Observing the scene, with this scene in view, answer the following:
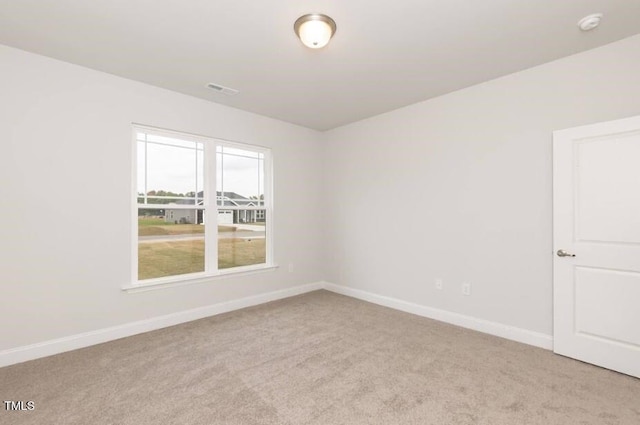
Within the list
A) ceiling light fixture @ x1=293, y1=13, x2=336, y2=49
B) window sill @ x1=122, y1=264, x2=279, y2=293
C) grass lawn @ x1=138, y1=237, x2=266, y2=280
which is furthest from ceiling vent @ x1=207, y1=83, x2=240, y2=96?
window sill @ x1=122, y1=264, x2=279, y2=293

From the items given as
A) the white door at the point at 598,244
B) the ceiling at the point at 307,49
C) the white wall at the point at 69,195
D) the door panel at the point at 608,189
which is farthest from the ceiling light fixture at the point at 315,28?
the door panel at the point at 608,189

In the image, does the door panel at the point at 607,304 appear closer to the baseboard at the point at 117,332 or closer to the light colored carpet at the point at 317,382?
the light colored carpet at the point at 317,382

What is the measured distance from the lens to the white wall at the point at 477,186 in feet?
8.89

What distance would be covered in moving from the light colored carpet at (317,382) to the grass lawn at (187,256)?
71 cm

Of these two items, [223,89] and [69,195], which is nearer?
[69,195]

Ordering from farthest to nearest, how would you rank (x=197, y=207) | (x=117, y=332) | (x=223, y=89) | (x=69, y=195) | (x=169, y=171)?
1. (x=197, y=207)
2. (x=169, y=171)
3. (x=223, y=89)
4. (x=117, y=332)
5. (x=69, y=195)

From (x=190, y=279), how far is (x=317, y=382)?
207 cm

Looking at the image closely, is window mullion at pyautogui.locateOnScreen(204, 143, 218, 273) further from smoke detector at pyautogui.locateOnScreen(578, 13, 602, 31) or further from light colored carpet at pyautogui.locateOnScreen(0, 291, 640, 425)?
smoke detector at pyautogui.locateOnScreen(578, 13, 602, 31)

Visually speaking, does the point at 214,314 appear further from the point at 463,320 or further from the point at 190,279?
the point at 463,320

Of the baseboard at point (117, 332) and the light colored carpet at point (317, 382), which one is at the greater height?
the baseboard at point (117, 332)

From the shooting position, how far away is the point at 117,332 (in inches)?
119

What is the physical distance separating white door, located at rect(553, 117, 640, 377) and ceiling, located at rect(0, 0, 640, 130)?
86 centimetres

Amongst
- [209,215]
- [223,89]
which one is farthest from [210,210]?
[223,89]

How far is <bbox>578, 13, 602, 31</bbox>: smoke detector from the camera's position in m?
2.16
